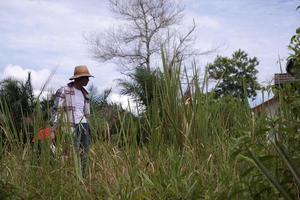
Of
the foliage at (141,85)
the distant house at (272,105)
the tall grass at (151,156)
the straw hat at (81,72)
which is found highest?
the straw hat at (81,72)

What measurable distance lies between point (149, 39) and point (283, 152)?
967 inches

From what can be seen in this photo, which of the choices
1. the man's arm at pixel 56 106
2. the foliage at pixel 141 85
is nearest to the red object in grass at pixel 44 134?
the man's arm at pixel 56 106

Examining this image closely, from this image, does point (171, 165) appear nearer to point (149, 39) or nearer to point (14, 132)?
point (14, 132)

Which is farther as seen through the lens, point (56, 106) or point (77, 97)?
point (77, 97)

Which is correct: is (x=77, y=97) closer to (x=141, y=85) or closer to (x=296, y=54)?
(x=141, y=85)

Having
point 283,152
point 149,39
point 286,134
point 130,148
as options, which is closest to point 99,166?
point 130,148

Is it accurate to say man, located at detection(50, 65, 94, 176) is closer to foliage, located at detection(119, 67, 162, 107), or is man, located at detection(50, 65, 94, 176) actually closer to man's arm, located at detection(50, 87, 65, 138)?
man's arm, located at detection(50, 87, 65, 138)

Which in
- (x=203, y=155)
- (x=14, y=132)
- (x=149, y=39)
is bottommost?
→ (x=203, y=155)

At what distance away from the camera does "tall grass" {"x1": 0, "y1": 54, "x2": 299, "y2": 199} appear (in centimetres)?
261

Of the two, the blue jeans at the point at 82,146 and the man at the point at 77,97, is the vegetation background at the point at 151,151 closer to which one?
the blue jeans at the point at 82,146

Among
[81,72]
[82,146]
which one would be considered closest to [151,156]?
[82,146]

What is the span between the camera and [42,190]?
2992 mm

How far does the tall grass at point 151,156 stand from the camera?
103 inches

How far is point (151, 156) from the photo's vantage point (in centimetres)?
303
